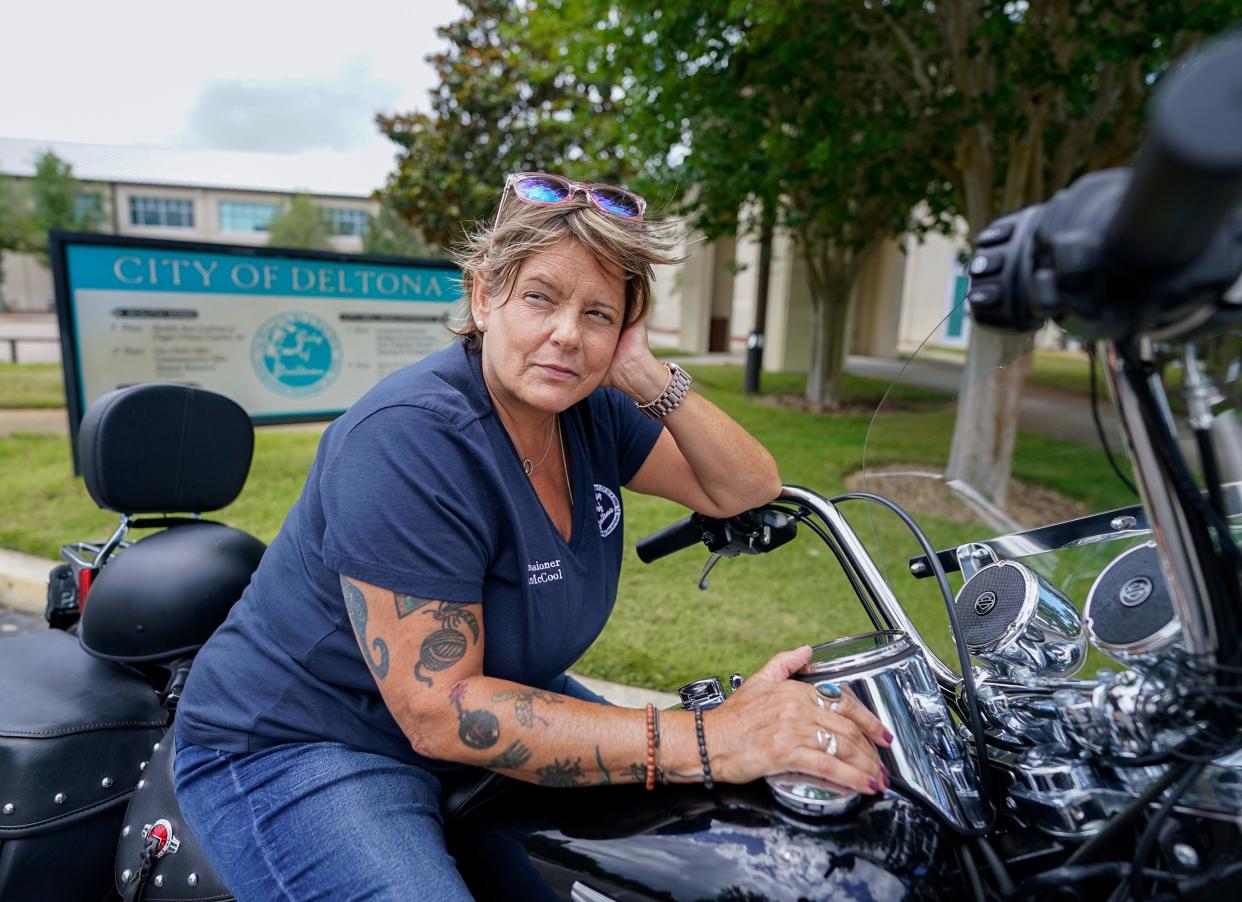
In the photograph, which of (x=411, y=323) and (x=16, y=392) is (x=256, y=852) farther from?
(x=16, y=392)

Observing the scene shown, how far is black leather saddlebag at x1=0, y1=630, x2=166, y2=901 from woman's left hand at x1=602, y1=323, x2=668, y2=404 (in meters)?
1.17

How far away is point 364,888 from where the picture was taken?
48.3 inches

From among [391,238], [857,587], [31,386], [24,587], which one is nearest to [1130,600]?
[857,587]

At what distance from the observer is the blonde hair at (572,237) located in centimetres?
149

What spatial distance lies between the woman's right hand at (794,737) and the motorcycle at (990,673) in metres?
0.02

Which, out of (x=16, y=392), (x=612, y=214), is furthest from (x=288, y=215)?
(x=612, y=214)

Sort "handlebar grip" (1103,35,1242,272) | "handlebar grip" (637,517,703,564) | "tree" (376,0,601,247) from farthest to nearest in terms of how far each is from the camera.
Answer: "tree" (376,0,601,247) < "handlebar grip" (637,517,703,564) < "handlebar grip" (1103,35,1242,272)

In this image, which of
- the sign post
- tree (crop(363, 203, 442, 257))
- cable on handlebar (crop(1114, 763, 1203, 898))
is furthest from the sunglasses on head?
tree (crop(363, 203, 442, 257))

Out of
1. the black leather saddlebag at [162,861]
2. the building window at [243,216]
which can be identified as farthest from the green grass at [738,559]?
the building window at [243,216]

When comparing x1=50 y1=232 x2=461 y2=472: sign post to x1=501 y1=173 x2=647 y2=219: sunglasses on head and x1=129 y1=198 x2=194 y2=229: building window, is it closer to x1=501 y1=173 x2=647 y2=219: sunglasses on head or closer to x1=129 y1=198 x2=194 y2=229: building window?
x1=501 y1=173 x2=647 y2=219: sunglasses on head

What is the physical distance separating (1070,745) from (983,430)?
529mm

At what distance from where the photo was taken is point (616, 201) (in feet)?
5.13

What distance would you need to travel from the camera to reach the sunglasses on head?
4.94 feet

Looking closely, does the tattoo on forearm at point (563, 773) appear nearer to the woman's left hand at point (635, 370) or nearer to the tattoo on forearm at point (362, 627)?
the tattoo on forearm at point (362, 627)
